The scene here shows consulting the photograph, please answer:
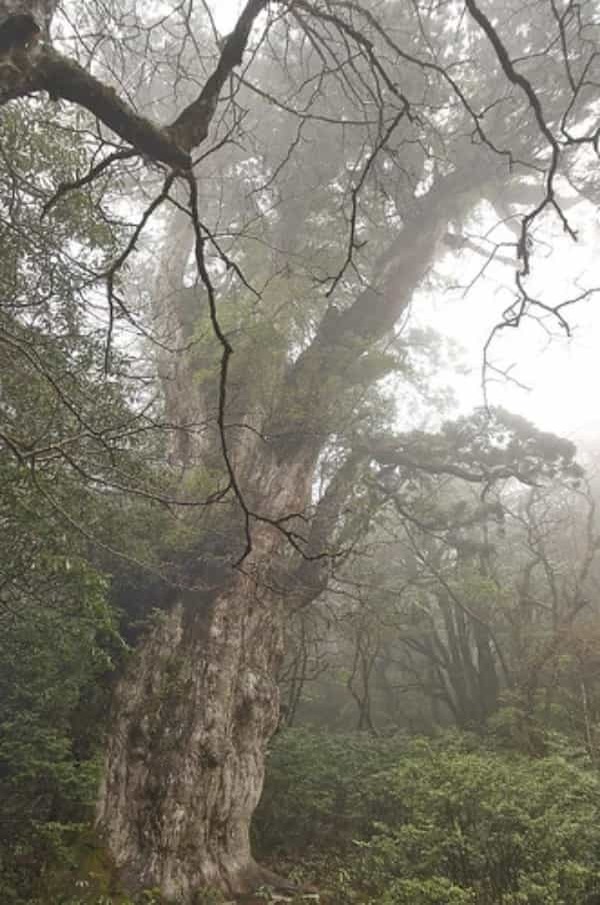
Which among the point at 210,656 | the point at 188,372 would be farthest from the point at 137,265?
the point at 210,656

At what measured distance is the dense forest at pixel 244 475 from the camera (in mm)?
2373

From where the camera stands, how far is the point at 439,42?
936 cm

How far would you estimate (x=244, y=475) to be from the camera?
24.2 feet

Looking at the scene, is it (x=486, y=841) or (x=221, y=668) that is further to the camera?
(x=221, y=668)

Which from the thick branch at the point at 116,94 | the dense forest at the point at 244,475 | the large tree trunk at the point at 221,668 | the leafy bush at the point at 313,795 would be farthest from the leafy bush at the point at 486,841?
the thick branch at the point at 116,94

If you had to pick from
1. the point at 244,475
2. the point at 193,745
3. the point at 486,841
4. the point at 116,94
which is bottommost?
the point at 486,841

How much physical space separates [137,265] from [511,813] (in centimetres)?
1186

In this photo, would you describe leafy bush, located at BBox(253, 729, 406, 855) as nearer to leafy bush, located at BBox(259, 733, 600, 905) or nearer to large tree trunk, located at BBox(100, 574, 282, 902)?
leafy bush, located at BBox(259, 733, 600, 905)

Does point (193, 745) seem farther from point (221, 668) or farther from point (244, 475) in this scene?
point (244, 475)

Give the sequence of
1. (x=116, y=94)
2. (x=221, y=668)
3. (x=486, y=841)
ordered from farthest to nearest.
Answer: (x=221, y=668) → (x=486, y=841) → (x=116, y=94)

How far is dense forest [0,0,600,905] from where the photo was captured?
237cm

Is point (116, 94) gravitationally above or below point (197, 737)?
above

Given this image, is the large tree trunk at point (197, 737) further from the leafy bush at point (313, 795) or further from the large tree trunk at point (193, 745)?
the leafy bush at point (313, 795)

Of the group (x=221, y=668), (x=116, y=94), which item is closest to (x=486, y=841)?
(x=221, y=668)
